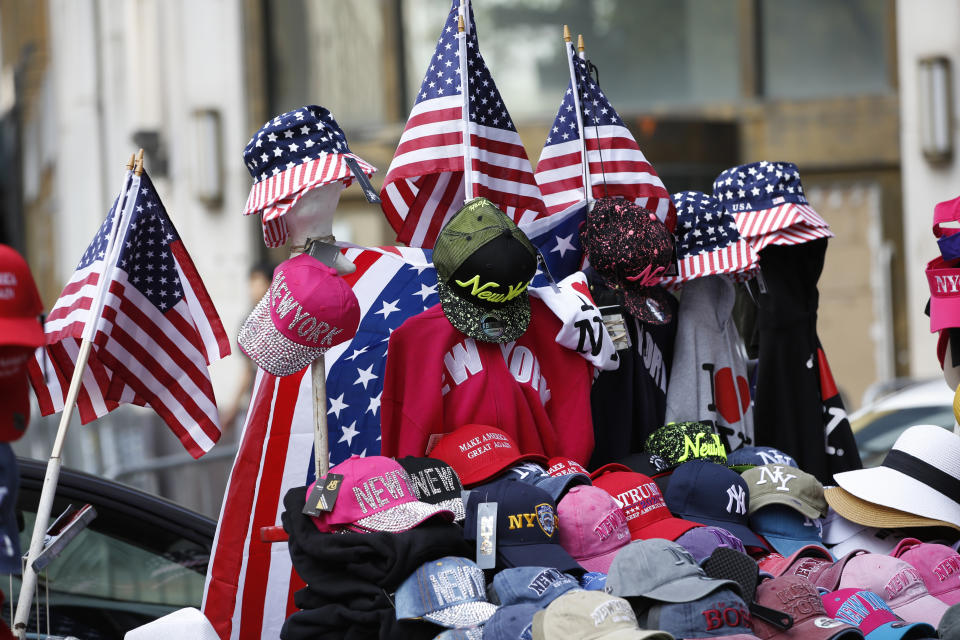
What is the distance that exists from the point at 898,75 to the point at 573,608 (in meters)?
8.85

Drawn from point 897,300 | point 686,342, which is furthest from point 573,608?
point 897,300

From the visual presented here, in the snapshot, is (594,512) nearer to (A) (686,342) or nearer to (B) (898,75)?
(A) (686,342)

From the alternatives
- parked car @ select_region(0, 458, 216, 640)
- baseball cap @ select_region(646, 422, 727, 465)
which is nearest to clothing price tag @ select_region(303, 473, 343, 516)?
baseball cap @ select_region(646, 422, 727, 465)

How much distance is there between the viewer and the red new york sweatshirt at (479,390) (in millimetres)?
3305

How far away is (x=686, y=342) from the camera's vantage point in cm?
405

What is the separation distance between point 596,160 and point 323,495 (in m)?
1.83

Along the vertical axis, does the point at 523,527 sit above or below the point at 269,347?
below

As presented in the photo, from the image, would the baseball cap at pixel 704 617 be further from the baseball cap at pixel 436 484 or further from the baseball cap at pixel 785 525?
the baseball cap at pixel 785 525

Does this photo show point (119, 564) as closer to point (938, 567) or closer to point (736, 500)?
point (736, 500)

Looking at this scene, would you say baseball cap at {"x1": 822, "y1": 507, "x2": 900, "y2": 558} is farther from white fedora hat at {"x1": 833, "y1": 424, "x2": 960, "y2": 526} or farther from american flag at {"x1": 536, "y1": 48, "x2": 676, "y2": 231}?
american flag at {"x1": 536, "y1": 48, "x2": 676, "y2": 231}

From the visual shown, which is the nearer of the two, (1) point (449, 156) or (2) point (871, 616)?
(2) point (871, 616)

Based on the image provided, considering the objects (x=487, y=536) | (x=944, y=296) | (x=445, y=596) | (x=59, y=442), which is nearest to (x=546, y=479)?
(x=487, y=536)

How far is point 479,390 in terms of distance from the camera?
3.36 meters

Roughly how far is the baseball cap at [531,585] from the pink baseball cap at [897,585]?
75 centimetres
